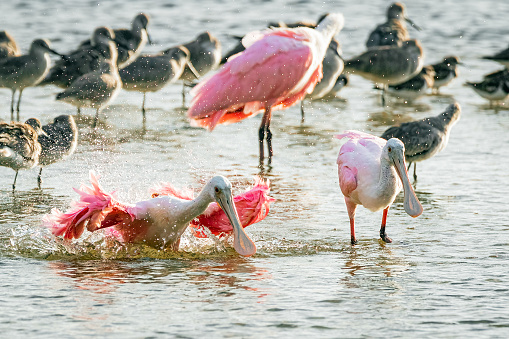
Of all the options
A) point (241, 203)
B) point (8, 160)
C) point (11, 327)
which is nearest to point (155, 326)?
point (11, 327)

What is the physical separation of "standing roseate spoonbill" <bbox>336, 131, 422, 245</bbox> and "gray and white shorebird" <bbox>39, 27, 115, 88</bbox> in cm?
713

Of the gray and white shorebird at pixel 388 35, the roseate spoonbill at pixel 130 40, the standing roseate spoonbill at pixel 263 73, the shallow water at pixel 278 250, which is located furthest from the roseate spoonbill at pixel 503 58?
the standing roseate spoonbill at pixel 263 73

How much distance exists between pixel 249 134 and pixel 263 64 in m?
1.63

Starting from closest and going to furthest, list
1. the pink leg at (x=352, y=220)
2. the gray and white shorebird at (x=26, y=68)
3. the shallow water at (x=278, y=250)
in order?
the shallow water at (x=278, y=250), the pink leg at (x=352, y=220), the gray and white shorebird at (x=26, y=68)

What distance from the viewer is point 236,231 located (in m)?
5.86

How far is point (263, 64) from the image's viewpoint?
9.70 m

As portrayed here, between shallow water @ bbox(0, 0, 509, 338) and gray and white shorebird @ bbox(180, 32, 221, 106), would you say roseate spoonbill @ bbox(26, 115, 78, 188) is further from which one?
gray and white shorebird @ bbox(180, 32, 221, 106)

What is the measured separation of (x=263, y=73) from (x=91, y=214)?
428 centimetres

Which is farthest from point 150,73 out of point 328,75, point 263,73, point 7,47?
point 263,73

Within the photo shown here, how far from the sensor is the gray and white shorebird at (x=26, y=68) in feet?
41.0

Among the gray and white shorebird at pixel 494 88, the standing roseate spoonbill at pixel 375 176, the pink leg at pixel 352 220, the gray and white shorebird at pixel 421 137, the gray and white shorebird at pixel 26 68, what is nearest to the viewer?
the standing roseate spoonbill at pixel 375 176

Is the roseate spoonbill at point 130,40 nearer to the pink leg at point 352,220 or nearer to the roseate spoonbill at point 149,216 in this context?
the pink leg at point 352,220

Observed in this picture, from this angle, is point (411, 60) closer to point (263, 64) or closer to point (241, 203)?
point (263, 64)

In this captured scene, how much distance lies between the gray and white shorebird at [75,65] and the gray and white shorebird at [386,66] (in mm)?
3637
